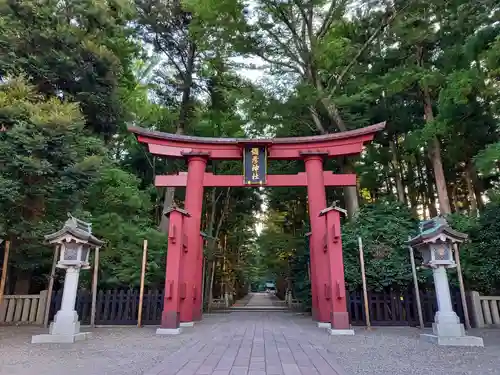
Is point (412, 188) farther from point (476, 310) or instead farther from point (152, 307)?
point (152, 307)

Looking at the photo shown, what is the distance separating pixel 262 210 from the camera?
20391mm

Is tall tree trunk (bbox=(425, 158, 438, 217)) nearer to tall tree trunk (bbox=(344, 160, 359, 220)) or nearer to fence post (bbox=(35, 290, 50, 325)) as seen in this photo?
tall tree trunk (bbox=(344, 160, 359, 220))

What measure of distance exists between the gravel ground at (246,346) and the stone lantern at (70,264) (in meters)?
0.50

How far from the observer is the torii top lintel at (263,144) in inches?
391

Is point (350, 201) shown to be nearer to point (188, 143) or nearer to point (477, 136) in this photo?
point (477, 136)

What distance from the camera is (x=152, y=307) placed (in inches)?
356

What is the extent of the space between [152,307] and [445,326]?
6836 mm

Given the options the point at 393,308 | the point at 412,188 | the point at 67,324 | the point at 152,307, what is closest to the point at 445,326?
the point at 393,308

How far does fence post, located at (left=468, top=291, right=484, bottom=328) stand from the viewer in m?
8.24

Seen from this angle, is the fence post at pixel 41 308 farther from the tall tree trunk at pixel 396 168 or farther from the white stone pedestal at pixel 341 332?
the tall tree trunk at pixel 396 168

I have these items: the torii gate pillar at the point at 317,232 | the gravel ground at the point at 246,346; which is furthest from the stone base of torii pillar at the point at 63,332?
the torii gate pillar at the point at 317,232

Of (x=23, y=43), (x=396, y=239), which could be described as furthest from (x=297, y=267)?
(x=23, y=43)

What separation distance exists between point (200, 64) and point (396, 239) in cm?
1101

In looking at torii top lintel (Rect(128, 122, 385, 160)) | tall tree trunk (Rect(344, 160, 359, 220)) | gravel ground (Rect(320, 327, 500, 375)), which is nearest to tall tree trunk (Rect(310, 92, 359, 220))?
tall tree trunk (Rect(344, 160, 359, 220))
